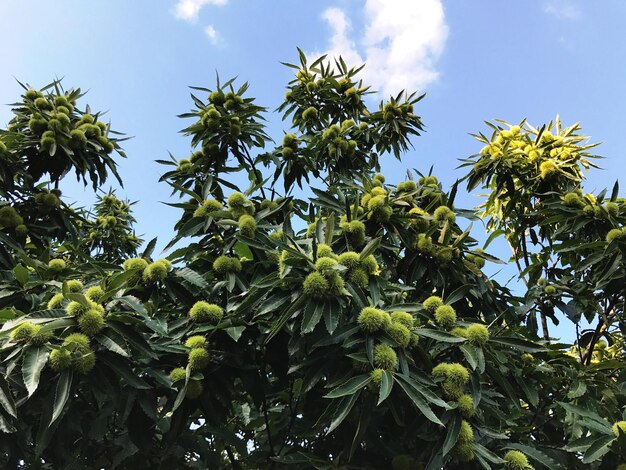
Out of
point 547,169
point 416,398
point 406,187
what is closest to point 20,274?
point 416,398

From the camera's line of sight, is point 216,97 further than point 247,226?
Yes

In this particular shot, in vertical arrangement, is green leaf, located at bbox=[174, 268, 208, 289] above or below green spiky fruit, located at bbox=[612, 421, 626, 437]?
above

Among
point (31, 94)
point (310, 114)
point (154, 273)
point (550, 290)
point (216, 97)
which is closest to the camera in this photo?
point (154, 273)

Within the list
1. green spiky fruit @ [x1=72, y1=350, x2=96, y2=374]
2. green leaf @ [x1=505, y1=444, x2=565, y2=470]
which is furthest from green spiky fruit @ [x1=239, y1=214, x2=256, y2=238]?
green leaf @ [x1=505, y1=444, x2=565, y2=470]

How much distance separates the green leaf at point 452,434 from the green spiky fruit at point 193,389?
0.87 m

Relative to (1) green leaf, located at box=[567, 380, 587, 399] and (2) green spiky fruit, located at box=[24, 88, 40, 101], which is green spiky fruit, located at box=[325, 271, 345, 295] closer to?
(1) green leaf, located at box=[567, 380, 587, 399]

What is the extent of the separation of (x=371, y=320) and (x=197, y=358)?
0.64 m

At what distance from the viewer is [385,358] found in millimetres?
1626

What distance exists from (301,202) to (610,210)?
1756 mm

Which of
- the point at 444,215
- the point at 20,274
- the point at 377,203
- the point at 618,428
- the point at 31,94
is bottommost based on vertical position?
the point at 20,274

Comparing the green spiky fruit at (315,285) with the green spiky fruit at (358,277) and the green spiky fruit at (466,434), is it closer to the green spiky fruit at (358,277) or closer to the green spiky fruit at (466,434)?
the green spiky fruit at (358,277)

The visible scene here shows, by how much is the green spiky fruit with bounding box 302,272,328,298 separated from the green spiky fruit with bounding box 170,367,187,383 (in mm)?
565

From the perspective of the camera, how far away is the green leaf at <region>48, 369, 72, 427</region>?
1.50 meters

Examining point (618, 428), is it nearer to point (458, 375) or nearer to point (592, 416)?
point (592, 416)
